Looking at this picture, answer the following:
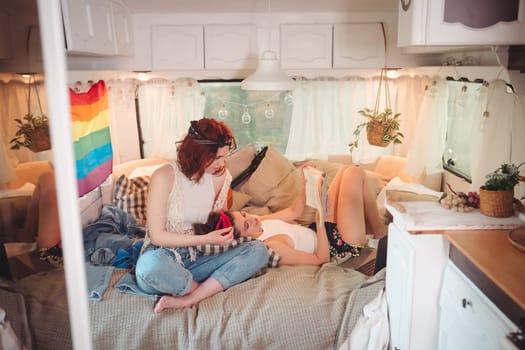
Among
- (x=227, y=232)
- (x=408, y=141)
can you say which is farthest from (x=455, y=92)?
(x=227, y=232)

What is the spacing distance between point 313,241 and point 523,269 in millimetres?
1369

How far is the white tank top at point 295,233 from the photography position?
271 centimetres

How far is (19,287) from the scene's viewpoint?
143cm

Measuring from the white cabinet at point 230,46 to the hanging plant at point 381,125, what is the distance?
0.90 metres

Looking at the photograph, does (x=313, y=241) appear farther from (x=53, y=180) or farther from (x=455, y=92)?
(x=53, y=180)

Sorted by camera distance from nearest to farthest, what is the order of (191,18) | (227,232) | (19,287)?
(19,287)
(227,232)
(191,18)

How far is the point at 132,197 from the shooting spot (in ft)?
10.2

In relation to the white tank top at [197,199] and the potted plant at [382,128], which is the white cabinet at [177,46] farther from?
the potted plant at [382,128]

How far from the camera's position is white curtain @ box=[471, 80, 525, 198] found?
2277 millimetres

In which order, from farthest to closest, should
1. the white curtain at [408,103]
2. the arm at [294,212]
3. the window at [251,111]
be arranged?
the window at [251,111]
the white curtain at [408,103]
the arm at [294,212]

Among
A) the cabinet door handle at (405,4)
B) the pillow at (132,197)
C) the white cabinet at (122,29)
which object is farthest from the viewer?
the pillow at (132,197)

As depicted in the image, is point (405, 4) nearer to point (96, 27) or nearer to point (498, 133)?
point (498, 133)

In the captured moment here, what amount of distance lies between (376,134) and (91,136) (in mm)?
1898

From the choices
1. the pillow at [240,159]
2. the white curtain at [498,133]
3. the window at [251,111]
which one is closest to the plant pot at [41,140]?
the white curtain at [498,133]
